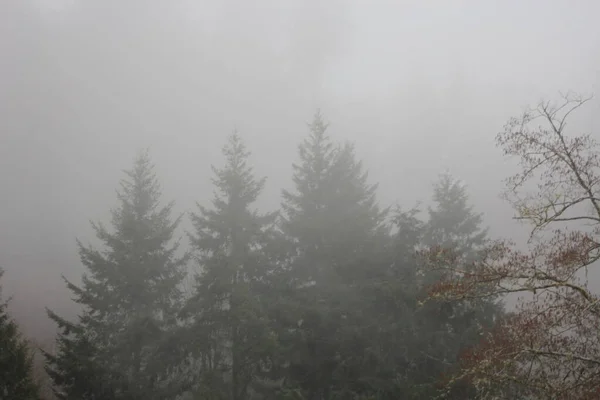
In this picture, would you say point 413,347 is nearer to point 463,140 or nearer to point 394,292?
point 394,292

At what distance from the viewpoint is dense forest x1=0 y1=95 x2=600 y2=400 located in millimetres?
5469

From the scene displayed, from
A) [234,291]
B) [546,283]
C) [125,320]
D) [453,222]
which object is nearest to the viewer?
[546,283]

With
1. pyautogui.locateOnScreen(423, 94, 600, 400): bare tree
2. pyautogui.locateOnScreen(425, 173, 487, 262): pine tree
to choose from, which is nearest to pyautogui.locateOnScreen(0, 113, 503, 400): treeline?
pyautogui.locateOnScreen(425, 173, 487, 262): pine tree

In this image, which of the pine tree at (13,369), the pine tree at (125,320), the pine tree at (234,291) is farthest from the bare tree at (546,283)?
the pine tree at (13,369)

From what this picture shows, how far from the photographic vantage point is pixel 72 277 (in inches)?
2205

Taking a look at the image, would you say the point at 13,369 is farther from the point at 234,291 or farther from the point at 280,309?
the point at 280,309

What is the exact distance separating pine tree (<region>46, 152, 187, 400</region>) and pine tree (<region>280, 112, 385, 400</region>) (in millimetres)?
5555

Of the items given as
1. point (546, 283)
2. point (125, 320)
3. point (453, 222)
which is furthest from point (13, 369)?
point (453, 222)

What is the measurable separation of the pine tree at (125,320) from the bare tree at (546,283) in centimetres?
1219

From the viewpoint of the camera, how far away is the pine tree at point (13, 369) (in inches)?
451

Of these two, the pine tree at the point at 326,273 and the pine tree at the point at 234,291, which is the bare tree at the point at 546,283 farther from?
the pine tree at the point at 234,291

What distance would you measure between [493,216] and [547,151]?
220ft

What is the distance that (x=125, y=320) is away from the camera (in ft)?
53.1

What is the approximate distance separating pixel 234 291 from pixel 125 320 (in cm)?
664
